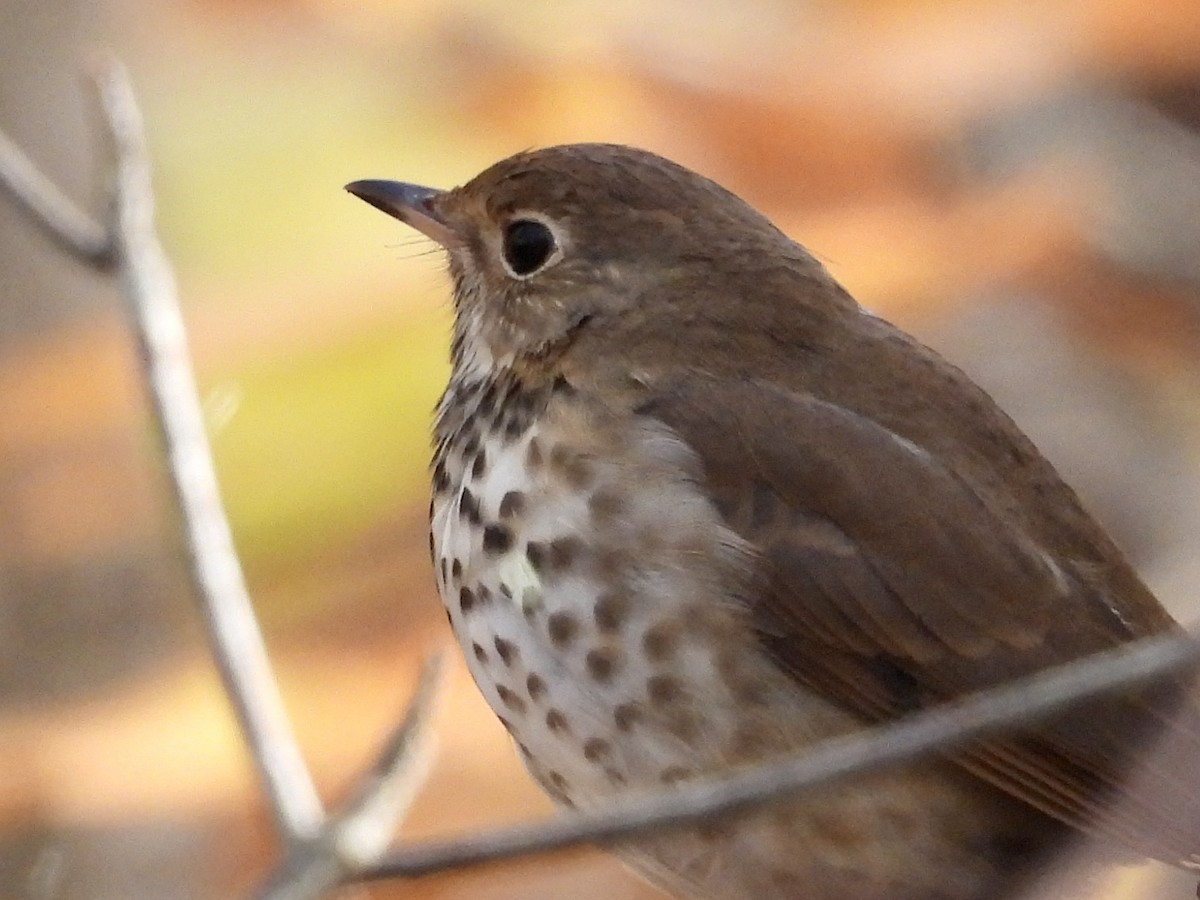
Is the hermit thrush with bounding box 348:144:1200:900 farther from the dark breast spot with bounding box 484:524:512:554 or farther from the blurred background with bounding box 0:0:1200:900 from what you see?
the blurred background with bounding box 0:0:1200:900

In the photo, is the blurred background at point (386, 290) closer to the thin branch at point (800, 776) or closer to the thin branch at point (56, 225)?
the thin branch at point (56, 225)

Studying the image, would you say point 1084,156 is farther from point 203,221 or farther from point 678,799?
point 678,799

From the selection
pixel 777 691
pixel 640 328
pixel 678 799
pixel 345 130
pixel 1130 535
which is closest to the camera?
pixel 678 799

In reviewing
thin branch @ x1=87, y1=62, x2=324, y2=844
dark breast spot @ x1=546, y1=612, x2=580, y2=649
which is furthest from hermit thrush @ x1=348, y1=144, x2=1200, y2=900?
thin branch @ x1=87, y1=62, x2=324, y2=844

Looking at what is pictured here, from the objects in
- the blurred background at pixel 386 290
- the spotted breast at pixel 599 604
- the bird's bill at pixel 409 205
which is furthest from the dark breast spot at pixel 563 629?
the blurred background at pixel 386 290

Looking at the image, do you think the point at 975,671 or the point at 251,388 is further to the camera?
the point at 251,388

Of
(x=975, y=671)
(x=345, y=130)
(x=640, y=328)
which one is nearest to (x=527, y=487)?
(x=640, y=328)
